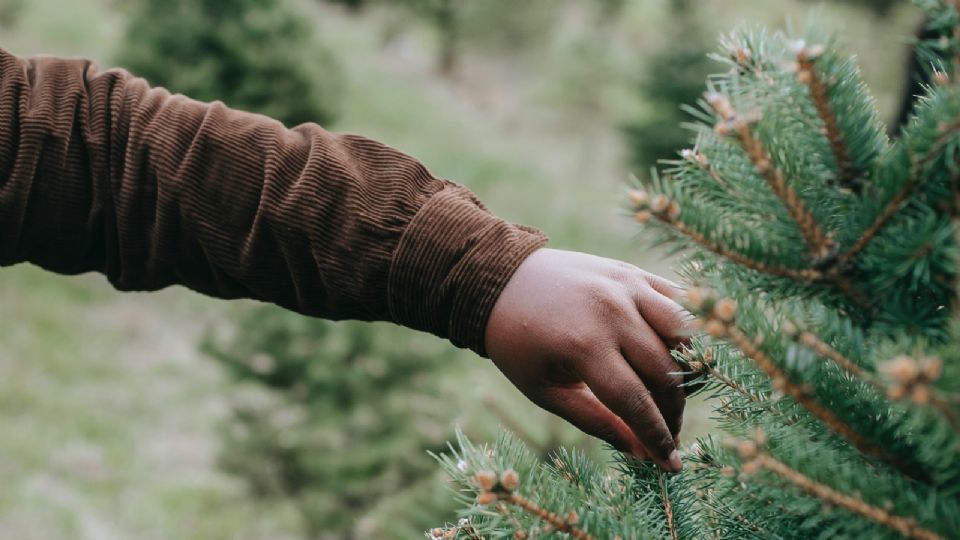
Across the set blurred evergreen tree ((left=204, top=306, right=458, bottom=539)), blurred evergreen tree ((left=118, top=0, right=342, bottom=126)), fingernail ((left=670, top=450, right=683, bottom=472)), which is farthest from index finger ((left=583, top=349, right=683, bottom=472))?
Result: blurred evergreen tree ((left=118, top=0, right=342, bottom=126))

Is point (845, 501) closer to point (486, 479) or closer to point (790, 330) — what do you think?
point (790, 330)

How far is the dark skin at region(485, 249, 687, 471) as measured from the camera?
115 centimetres

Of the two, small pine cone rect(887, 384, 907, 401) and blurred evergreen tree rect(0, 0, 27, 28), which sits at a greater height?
small pine cone rect(887, 384, 907, 401)

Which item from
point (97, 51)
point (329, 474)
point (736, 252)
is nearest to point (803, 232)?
point (736, 252)

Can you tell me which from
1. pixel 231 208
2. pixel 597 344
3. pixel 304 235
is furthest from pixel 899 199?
pixel 231 208

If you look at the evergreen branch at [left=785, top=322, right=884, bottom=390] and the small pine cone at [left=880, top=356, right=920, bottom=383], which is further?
the evergreen branch at [left=785, top=322, right=884, bottom=390]

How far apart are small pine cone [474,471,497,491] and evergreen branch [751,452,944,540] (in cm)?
27

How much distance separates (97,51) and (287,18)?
17.8ft

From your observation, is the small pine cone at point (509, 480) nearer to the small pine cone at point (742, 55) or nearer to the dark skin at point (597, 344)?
the dark skin at point (597, 344)

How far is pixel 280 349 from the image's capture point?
3.93 m

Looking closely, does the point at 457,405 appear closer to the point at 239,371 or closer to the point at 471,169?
the point at 239,371

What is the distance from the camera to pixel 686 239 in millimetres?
864

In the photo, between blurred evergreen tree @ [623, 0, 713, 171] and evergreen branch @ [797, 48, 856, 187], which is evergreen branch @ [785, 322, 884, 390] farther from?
blurred evergreen tree @ [623, 0, 713, 171]

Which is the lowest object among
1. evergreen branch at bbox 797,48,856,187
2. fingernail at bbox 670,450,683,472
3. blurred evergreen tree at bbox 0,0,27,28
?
blurred evergreen tree at bbox 0,0,27,28
